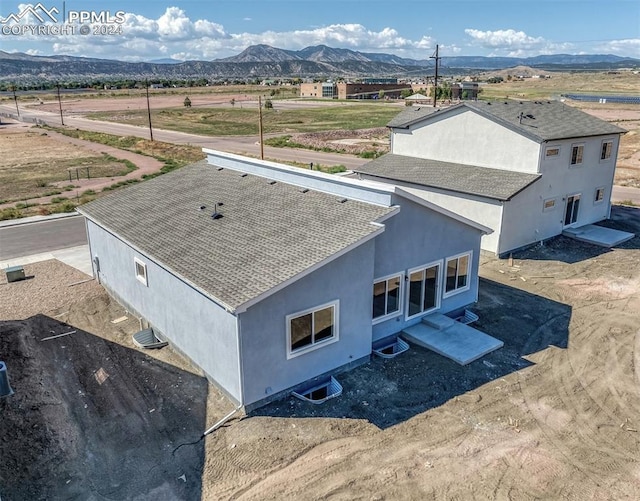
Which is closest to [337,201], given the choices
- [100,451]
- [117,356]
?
[117,356]

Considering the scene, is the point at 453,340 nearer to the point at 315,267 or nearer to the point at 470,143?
the point at 315,267

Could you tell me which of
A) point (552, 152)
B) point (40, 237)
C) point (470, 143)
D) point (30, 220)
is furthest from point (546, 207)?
point (30, 220)

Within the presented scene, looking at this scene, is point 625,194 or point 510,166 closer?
point 510,166

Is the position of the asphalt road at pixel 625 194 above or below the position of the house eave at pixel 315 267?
below

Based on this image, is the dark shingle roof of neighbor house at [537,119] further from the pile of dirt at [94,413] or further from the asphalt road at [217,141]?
the pile of dirt at [94,413]

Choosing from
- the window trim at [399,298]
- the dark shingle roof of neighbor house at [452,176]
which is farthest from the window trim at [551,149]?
the window trim at [399,298]

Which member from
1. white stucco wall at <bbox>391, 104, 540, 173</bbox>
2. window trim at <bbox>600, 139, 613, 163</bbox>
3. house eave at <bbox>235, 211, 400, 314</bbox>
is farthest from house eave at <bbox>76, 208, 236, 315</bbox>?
window trim at <bbox>600, 139, 613, 163</bbox>
